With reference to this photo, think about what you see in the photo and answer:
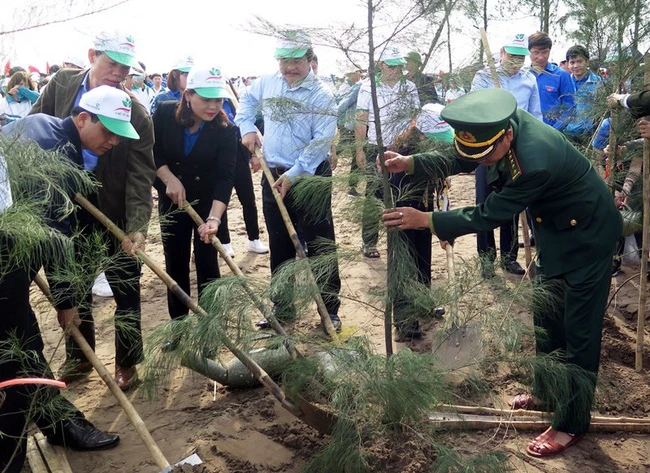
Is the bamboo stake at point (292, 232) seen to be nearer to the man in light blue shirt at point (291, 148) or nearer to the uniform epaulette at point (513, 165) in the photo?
the man in light blue shirt at point (291, 148)

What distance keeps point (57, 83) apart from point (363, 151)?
196 cm

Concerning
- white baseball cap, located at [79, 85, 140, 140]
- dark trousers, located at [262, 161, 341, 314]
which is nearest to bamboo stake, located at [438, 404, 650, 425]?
dark trousers, located at [262, 161, 341, 314]

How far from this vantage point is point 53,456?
3355 mm

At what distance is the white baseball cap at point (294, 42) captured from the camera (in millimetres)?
3076

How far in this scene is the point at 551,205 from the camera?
336 cm

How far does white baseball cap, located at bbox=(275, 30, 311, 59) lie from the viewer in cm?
308

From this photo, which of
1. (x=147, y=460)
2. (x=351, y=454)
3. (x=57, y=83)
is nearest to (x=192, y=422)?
(x=147, y=460)

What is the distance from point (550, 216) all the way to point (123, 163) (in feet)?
8.81

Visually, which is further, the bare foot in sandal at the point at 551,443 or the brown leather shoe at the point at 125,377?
the brown leather shoe at the point at 125,377

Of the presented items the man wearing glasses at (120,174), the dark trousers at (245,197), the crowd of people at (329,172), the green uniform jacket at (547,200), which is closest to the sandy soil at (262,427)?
the crowd of people at (329,172)

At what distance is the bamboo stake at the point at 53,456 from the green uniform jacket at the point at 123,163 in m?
1.34

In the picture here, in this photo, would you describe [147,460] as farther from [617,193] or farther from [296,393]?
[617,193]

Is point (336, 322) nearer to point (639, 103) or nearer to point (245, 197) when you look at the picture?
point (639, 103)

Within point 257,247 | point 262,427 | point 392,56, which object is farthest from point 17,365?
point 257,247
